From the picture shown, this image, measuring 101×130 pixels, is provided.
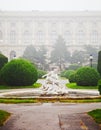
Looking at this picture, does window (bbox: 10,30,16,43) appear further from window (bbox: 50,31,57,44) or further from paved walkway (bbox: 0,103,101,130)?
paved walkway (bbox: 0,103,101,130)

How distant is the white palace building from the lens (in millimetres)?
90625

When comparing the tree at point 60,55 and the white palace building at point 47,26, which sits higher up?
the white palace building at point 47,26

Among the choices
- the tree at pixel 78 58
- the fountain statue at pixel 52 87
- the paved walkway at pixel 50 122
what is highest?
the tree at pixel 78 58

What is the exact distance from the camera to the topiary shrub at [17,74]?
91.1ft

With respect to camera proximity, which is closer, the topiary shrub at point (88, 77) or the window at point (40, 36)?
the topiary shrub at point (88, 77)

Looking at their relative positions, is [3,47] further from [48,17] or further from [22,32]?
[48,17]

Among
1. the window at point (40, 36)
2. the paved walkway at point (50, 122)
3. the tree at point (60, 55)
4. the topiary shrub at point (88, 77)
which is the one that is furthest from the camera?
the window at point (40, 36)

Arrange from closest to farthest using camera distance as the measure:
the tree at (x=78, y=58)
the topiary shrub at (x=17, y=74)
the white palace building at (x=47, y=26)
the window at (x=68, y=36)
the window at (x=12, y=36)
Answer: the topiary shrub at (x=17, y=74), the tree at (x=78, y=58), the window at (x=68, y=36), the window at (x=12, y=36), the white palace building at (x=47, y=26)

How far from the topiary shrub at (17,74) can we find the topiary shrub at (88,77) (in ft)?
11.1

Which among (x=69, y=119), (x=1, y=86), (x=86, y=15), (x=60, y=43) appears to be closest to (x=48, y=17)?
(x=86, y=15)

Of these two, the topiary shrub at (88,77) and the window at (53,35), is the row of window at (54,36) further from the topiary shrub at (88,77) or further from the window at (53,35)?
the topiary shrub at (88,77)

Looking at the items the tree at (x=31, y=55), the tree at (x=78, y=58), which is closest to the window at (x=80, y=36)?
the tree at (x=31, y=55)

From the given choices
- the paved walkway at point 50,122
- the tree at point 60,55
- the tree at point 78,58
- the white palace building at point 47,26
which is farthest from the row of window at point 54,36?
the paved walkway at point 50,122

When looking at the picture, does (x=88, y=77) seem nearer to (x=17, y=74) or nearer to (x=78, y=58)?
(x=17, y=74)
